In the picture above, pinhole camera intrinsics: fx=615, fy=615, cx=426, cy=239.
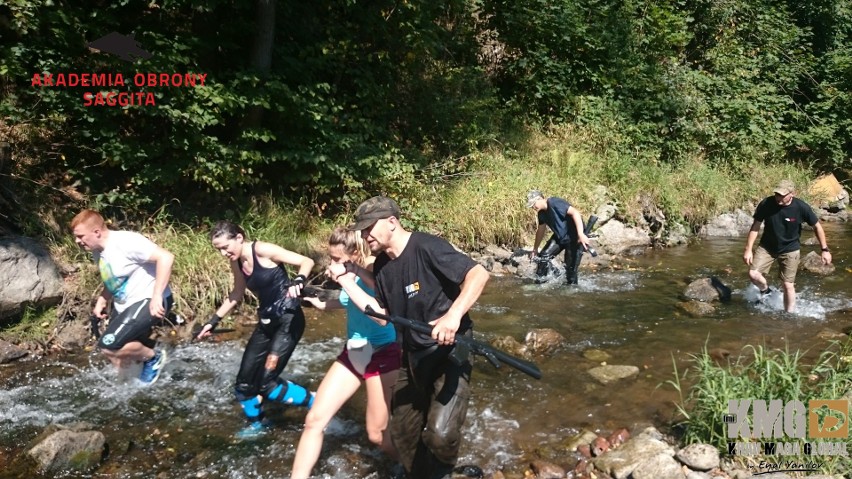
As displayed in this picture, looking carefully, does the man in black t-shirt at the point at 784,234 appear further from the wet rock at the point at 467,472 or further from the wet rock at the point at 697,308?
the wet rock at the point at 467,472

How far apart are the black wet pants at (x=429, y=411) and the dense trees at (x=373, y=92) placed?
5846 mm

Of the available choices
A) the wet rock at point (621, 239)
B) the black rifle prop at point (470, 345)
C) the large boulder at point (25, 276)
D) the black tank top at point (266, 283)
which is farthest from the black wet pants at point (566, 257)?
the large boulder at point (25, 276)

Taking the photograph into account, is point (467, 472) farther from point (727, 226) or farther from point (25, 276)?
point (727, 226)

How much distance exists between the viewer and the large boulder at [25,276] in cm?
688

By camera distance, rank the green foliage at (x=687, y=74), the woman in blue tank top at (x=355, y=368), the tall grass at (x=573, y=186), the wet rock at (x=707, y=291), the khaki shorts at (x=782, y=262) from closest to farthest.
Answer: the woman in blue tank top at (x=355, y=368)
the khaki shorts at (x=782, y=262)
the wet rock at (x=707, y=291)
the tall grass at (x=573, y=186)
the green foliage at (x=687, y=74)

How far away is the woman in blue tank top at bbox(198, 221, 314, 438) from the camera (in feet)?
16.3

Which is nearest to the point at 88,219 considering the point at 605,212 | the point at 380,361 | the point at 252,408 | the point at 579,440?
the point at 252,408

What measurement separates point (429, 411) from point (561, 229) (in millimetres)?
6026

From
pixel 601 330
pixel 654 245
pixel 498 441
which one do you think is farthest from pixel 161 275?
pixel 654 245

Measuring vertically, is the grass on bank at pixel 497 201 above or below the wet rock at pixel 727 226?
above

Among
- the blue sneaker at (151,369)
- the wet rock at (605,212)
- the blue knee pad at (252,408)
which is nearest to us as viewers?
the blue knee pad at (252,408)

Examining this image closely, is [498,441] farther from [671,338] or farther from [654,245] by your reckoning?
[654,245]

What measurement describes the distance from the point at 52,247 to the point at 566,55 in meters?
13.5

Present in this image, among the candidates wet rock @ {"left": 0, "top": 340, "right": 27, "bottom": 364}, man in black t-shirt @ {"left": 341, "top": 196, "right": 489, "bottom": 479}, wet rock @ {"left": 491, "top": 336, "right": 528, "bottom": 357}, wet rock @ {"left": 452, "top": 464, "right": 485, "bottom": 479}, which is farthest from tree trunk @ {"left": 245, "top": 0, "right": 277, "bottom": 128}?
wet rock @ {"left": 452, "top": 464, "right": 485, "bottom": 479}
